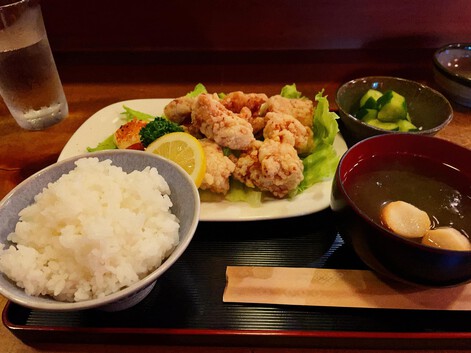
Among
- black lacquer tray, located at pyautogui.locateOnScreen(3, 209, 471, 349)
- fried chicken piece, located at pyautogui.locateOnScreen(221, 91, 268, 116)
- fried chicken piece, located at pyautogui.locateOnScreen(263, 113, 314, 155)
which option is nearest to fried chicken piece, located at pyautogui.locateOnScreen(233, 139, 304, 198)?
fried chicken piece, located at pyautogui.locateOnScreen(263, 113, 314, 155)

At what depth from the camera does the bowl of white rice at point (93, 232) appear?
48.6 inches

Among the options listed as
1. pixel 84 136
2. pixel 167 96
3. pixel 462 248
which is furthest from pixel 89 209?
pixel 167 96

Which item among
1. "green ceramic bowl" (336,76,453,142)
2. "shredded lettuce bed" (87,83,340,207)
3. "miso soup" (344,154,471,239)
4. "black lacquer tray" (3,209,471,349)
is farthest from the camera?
"green ceramic bowl" (336,76,453,142)

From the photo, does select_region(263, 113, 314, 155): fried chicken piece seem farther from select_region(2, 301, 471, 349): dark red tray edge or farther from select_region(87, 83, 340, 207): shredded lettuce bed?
select_region(2, 301, 471, 349): dark red tray edge

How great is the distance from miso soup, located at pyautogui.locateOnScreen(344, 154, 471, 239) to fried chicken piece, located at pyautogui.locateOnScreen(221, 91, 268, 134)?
690mm

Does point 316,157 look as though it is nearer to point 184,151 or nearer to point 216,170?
point 216,170

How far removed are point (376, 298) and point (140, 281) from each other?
834 millimetres

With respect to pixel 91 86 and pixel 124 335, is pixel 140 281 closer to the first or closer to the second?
pixel 124 335

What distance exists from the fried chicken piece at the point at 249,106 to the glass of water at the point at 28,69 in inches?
42.4

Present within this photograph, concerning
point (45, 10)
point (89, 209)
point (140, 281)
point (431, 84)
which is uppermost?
point (45, 10)

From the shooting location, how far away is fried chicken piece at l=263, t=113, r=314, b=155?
6.37 ft

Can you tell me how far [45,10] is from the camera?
9.77 feet

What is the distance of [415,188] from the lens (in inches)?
62.6

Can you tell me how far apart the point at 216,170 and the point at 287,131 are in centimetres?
42
